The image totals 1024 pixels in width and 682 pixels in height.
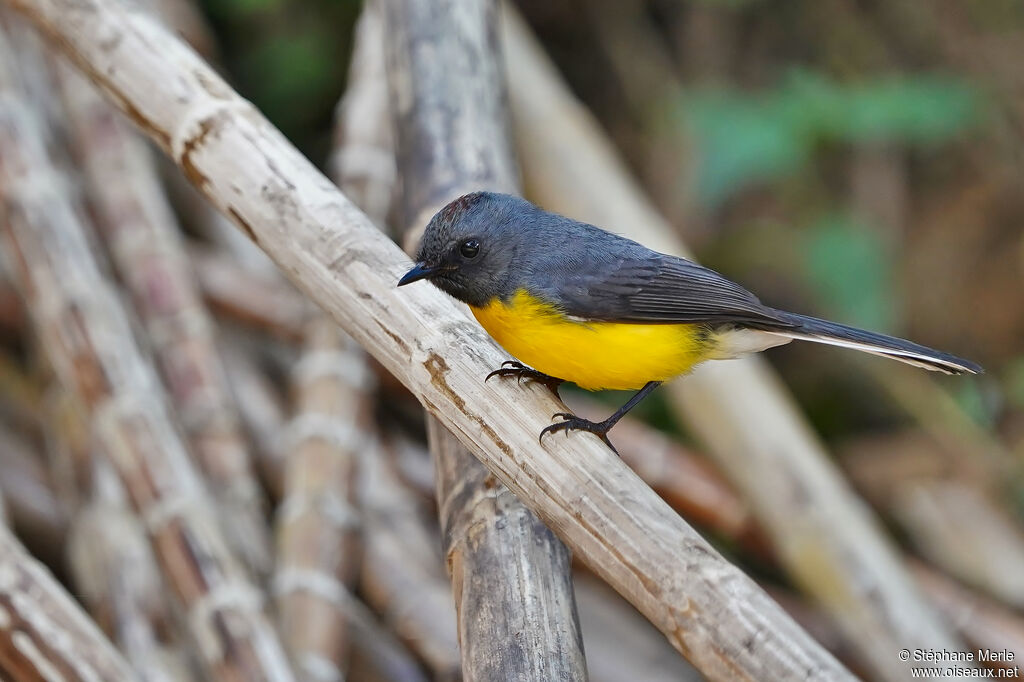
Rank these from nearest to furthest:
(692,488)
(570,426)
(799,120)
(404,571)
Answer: (570,426)
(404,571)
(692,488)
(799,120)

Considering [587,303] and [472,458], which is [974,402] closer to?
[587,303]

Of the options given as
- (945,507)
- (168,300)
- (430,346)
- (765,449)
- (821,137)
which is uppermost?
(821,137)

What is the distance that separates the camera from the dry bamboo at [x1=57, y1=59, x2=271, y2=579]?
3.43 metres

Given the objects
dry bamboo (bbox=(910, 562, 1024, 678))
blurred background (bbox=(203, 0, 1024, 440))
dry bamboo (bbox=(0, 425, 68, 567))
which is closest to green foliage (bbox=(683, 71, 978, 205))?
blurred background (bbox=(203, 0, 1024, 440))

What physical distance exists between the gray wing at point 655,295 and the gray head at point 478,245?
15 centimetres

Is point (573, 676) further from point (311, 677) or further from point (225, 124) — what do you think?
point (225, 124)

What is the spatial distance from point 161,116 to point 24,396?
204cm

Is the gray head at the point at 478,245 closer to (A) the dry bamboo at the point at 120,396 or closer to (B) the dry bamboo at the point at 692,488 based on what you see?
(A) the dry bamboo at the point at 120,396

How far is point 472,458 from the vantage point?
7.59 feet

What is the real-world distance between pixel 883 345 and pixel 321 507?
6.03 feet

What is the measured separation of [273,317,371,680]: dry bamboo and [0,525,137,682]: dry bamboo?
614 millimetres

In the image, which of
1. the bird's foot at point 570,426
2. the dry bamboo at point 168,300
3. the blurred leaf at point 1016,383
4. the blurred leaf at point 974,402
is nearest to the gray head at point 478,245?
the bird's foot at point 570,426

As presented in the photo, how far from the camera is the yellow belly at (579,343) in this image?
2.33 m

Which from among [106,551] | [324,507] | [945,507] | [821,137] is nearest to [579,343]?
[324,507]
